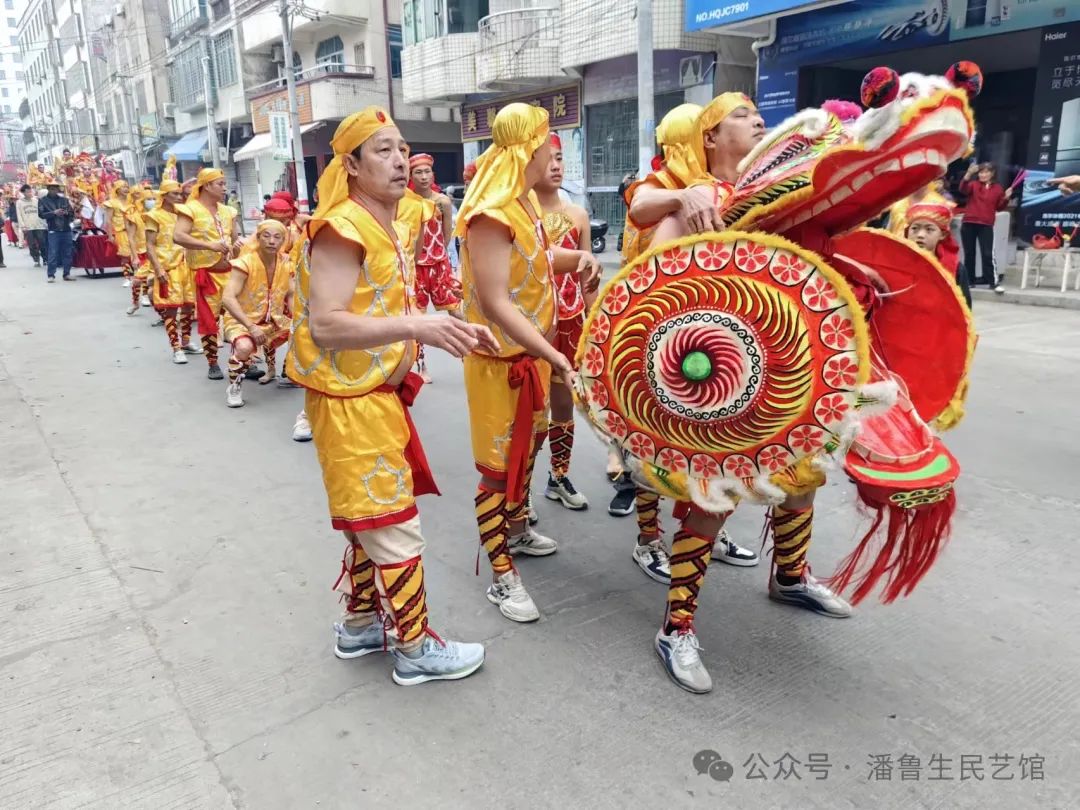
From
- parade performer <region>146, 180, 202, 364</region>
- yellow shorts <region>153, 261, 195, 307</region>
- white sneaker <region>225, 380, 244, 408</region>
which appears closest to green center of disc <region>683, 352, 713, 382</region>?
white sneaker <region>225, 380, 244, 408</region>

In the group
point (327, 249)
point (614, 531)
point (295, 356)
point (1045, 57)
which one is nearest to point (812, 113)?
point (327, 249)

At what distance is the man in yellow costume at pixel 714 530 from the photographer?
2244mm

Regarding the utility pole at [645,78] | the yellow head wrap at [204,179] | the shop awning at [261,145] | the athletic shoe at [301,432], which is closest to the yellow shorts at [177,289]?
the yellow head wrap at [204,179]

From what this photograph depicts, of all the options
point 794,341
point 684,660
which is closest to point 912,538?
point 794,341

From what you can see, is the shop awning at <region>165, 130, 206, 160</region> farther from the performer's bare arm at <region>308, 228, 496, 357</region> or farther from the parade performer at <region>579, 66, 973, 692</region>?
the parade performer at <region>579, 66, 973, 692</region>

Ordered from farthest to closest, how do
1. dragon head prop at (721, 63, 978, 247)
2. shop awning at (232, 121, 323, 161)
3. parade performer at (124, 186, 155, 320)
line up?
shop awning at (232, 121, 323, 161)
parade performer at (124, 186, 155, 320)
dragon head prop at (721, 63, 978, 247)

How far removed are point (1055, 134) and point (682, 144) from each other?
9.16 m

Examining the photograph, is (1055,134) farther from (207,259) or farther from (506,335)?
(506,335)

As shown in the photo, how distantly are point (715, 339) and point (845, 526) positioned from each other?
2010 millimetres

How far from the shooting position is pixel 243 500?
4.05m

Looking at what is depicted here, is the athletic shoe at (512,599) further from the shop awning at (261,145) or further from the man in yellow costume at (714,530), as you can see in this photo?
the shop awning at (261,145)

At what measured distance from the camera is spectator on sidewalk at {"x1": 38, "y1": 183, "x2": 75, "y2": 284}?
13.9 metres

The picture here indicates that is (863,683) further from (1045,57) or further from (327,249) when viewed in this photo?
(1045,57)

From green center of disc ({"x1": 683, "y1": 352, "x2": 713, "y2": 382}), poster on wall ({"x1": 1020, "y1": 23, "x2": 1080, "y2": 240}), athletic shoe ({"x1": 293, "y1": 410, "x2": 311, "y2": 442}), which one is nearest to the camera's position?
green center of disc ({"x1": 683, "y1": 352, "x2": 713, "y2": 382})
